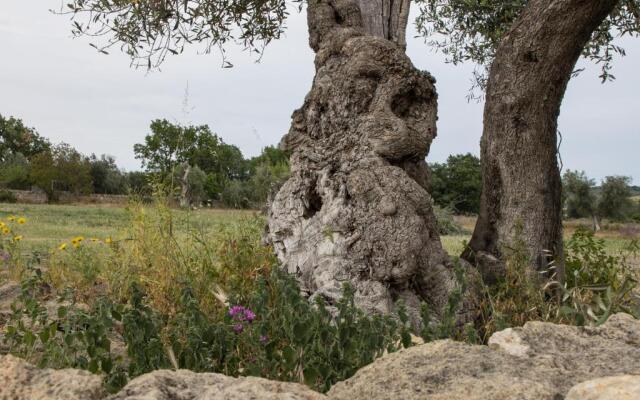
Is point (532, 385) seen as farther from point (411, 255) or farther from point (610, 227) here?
point (610, 227)

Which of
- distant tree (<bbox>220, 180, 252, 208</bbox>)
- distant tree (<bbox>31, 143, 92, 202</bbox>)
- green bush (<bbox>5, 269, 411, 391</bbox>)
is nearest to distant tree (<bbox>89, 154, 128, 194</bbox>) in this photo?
A: distant tree (<bbox>31, 143, 92, 202</bbox>)

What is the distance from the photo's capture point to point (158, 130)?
2557 inches

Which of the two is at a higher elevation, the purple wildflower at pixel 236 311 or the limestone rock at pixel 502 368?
the limestone rock at pixel 502 368

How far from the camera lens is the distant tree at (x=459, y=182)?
65250 mm

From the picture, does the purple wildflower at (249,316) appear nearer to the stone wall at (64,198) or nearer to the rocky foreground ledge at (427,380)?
the rocky foreground ledge at (427,380)

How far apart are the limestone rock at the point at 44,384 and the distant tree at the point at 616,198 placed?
52.9 m

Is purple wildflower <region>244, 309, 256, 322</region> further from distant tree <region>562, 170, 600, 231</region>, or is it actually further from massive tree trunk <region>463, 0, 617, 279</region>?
distant tree <region>562, 170, 600, 231</region>

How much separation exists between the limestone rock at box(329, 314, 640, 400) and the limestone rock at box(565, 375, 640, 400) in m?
0.13

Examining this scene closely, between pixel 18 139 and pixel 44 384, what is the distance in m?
77.4

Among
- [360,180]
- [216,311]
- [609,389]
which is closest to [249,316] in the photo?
[216,311]

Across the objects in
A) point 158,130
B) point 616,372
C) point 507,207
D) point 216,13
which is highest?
point 158,130

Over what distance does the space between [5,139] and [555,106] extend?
75.1 m

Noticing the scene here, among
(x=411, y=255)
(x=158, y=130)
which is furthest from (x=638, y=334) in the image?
(x=158, y=130)

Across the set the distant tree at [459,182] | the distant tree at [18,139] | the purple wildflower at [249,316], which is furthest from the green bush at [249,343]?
the distant tree at [18,139]
